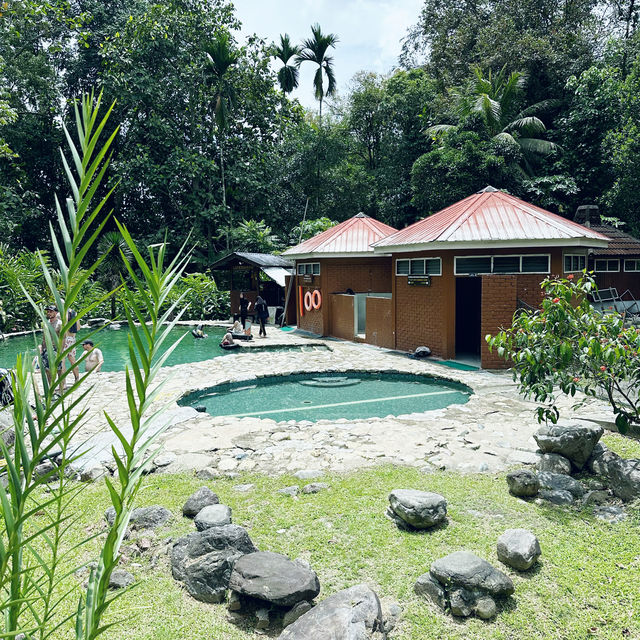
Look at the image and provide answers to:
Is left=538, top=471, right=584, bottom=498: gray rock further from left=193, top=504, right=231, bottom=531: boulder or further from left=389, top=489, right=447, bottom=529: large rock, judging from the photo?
left=193, top=504, right=231, bottom=531: boulder

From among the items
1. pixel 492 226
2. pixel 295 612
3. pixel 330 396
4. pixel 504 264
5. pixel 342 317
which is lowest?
pixel 330 396

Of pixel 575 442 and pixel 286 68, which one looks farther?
pixel 286 68

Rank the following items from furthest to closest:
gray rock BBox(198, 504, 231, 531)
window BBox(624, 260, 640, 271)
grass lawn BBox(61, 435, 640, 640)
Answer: window BBox(624, 260, 640, 271)
gray rock BBox(198, 504, 231, 531)
grass lawn BBox(61, 435, 640, 640)

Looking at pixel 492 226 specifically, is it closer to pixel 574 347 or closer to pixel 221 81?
pixel 574 347

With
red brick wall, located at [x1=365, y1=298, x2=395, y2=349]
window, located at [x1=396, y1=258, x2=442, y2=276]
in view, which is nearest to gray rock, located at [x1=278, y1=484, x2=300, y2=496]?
window, located at [x1=396, y1=258, x2=442, y2=276]

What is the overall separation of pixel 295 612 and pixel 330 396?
7.67 metres

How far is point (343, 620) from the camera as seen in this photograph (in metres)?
3.07

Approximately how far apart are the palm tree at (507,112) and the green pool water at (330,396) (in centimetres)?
1439

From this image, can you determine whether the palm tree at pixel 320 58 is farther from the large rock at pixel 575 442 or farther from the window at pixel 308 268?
the large rock at pixel 575 442

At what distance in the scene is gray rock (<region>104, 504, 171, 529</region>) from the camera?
4.52 metres

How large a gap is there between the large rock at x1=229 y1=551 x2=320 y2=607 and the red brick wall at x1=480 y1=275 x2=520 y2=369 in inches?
375

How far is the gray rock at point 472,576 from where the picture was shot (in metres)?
3.50

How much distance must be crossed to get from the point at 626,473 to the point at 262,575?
3.73 metres

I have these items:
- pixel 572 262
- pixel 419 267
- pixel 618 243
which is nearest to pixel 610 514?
pixel 419 267
